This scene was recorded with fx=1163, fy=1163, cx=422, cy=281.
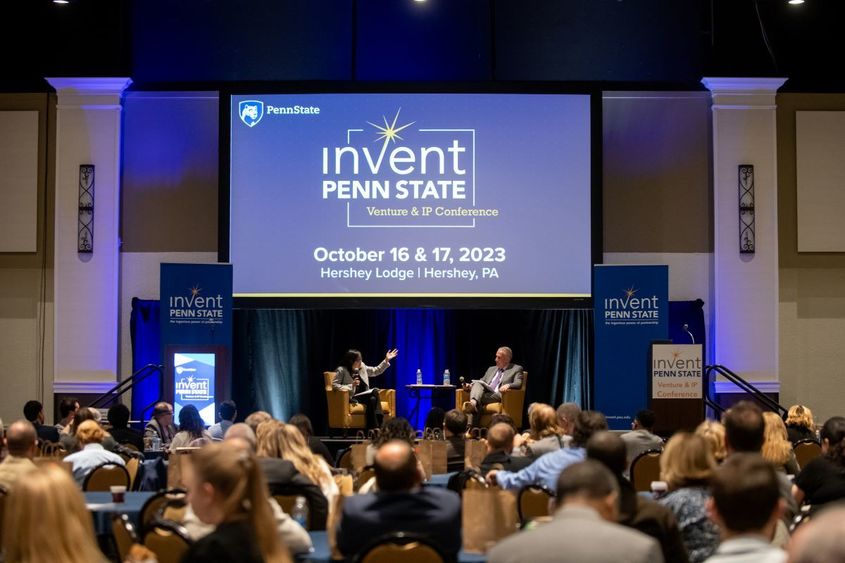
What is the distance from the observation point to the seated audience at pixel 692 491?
451 centimetres

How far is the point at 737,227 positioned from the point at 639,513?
34.9ft

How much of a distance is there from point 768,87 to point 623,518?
36.3 ft

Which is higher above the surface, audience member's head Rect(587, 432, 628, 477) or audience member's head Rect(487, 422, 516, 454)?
audience member's head Rect(587, 432, 628, 477)

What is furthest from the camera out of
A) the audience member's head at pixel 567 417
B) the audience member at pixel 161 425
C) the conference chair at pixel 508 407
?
the conference chair at pixel 508 407

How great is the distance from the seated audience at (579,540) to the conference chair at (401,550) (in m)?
1.04

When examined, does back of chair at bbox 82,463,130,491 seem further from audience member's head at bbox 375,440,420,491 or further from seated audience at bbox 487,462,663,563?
seated audience at bbox 487,462,663,563

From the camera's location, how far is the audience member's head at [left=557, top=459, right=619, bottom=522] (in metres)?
3.27

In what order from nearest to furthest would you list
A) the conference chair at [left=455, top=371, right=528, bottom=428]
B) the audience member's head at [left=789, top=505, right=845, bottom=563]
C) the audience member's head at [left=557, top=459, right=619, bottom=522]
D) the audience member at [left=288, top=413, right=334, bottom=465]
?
the audience member's head at [left=789, top=505, right=845, bottom=563] < the audience member's head at [left=557, top=459, right=619, bottom=522] < the audience member at [left=288, top=413, right=334, bottom=465] < the conference chair at [left=455, top=371, right=528, bottom=428]

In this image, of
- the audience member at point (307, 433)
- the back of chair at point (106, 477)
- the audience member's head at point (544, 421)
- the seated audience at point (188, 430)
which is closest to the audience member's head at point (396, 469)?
the back of chair at point (106, 477)

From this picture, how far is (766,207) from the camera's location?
14.3 m

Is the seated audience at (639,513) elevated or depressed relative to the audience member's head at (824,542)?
depressed

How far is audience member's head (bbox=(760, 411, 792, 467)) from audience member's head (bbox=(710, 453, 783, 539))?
3.84m

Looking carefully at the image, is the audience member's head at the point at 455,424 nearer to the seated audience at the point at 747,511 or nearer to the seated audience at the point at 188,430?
the seated audience at the point at 188,430

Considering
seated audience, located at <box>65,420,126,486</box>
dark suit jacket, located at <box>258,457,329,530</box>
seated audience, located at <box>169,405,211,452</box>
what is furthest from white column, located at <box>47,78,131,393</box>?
dark suit jacket, located at <box>258,457,329,530</box>
